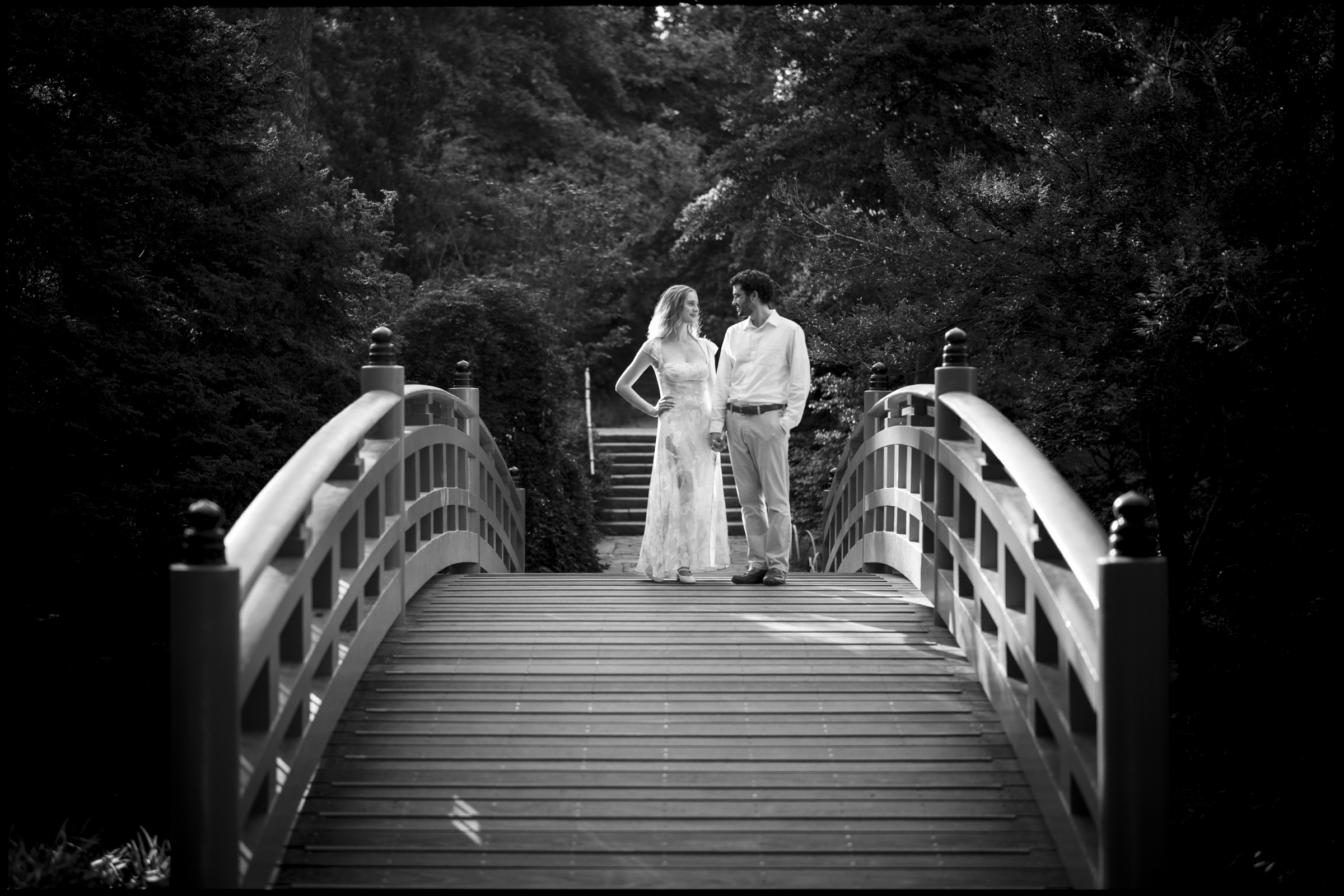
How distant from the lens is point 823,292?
12445 millimetres

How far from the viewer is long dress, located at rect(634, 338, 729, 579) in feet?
24.6

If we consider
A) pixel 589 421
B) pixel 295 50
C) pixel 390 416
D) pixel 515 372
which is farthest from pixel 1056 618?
pixel 295 50

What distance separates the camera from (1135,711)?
11.8 ft

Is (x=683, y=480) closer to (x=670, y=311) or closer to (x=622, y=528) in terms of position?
(x=670, y=311)

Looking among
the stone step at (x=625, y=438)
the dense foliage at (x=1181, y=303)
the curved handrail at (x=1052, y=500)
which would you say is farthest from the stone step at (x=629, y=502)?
the curved handrail at (x=1052, y=500)

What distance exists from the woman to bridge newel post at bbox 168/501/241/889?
4.01m

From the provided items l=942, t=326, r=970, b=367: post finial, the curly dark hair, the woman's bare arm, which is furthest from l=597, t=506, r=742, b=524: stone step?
l=942, t=326, r=970, b=367: post finial

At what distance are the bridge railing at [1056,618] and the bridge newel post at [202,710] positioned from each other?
2.45 m

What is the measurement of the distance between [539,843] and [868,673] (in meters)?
1.78

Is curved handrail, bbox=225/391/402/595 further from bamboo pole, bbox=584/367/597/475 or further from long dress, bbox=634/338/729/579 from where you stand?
bamboo pole, bbox=584/367/597/475

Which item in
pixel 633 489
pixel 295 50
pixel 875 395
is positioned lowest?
pixel 633 489

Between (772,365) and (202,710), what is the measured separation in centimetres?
430

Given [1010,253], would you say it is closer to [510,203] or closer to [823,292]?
[823,292]

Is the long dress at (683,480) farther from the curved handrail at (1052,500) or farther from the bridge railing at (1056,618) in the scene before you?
the curved handrail at (1052,500)
